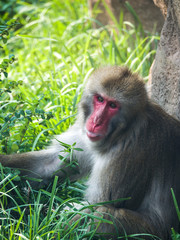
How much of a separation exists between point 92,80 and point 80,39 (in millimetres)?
4117

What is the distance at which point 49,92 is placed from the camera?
606 cm

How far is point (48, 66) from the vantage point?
797 centimetres

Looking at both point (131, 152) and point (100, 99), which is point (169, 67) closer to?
point (100, 99)

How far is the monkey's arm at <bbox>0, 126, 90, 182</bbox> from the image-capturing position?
14.8ft

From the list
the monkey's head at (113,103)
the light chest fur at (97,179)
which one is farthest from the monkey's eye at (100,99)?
the light chest fur at (97,179)

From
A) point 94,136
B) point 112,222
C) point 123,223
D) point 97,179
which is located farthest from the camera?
point 97,179

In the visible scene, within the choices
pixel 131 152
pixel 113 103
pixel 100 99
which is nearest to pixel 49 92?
pixel 100 99

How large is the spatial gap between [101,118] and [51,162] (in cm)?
102

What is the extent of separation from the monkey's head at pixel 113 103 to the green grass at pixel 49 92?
72 centimetres

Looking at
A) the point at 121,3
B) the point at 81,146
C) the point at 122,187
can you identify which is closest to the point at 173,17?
the point at 81,146

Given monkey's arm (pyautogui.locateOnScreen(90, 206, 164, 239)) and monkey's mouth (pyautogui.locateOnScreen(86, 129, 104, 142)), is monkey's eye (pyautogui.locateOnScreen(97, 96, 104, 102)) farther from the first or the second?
monkey's arm (pyautogui.locateOnScreen(90, 206, 164, 239))

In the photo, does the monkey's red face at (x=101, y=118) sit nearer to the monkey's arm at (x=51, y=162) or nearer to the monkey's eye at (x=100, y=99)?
the monkey's eye at (x=100, y=99)

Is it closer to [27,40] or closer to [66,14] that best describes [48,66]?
[27,40]

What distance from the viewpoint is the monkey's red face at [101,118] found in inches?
151
